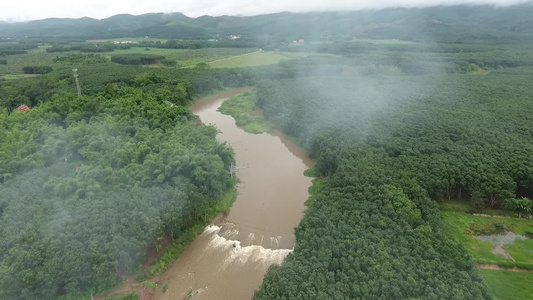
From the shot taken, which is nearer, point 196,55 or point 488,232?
point 488,232

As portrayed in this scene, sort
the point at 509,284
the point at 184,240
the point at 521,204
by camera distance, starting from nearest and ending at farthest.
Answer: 1. the point at 509,284
2. the point at 184,240
3. the point at 521,204

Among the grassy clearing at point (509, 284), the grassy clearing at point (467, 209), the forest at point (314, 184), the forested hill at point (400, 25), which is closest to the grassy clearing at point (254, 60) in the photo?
the forested hill at point (400, 25)

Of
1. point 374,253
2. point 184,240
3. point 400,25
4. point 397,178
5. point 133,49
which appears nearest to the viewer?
point 374,253

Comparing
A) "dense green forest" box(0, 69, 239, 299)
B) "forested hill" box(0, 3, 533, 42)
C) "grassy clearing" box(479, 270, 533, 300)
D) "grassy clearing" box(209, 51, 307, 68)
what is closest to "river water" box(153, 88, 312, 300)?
"dense green forest" box(0, 69, 239, 299)

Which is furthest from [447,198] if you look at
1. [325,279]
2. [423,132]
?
[325,279]

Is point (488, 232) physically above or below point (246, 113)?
below

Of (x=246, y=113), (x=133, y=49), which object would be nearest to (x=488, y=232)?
(x=246, y=113)

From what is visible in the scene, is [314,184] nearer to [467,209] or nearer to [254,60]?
[467,209]
